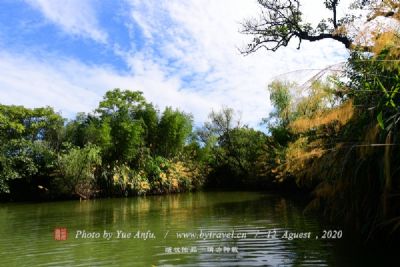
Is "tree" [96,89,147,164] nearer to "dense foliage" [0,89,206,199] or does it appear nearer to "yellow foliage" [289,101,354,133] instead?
"dense foliage" [0,89,206,199]

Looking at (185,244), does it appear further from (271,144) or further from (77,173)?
(271,144)

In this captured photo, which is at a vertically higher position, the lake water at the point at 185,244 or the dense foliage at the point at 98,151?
the dense foliage at the point at 98,151

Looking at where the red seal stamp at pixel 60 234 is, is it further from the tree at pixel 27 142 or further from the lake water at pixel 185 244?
the tree at pixel 27 142

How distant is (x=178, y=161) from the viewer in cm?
3350

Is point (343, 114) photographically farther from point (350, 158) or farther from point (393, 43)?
point (393, 43)

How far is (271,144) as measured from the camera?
1234 inches

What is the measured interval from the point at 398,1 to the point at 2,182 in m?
24.4

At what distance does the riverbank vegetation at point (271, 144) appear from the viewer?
5910 mm

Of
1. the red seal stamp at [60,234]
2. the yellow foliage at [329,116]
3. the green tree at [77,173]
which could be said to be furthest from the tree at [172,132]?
the yellow foliage at [329,116]

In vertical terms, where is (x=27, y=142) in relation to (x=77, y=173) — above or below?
above

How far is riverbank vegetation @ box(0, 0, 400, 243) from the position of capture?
233 inches

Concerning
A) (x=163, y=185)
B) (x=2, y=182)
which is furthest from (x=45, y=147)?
(x=163, y=185)

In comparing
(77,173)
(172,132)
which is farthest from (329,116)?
(172,132)

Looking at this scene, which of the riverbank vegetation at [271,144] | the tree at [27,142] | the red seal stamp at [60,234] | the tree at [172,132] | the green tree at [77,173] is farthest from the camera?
the tree at [172,132]
